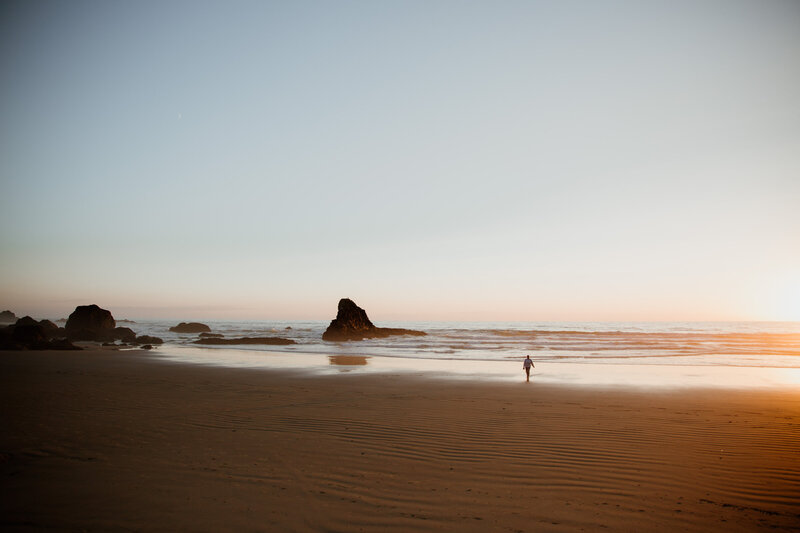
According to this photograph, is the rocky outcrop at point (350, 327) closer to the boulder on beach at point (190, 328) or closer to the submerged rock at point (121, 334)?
the submerged rock at point (121, 334)

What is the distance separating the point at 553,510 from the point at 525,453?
2368mm

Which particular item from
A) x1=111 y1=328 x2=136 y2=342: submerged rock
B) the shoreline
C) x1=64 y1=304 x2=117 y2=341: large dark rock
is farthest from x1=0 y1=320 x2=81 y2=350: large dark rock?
x1=64 y1=304 x2=117 y2=341: large dark rock

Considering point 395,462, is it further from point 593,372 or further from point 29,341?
point 29,341

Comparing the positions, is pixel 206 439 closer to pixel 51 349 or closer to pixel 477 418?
pixel 477 418

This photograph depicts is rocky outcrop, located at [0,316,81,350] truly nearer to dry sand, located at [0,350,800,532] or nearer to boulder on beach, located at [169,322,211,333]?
dry sand, located at [0,350,800,532]

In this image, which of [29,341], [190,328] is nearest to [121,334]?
[29,341]

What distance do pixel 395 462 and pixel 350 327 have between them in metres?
48.5

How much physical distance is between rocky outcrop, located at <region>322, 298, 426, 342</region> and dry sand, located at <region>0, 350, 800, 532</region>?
39821 mm

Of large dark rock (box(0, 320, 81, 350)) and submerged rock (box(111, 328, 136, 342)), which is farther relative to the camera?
submerged rock (box(111, 328, 136, 342))

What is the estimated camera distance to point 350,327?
54.9m

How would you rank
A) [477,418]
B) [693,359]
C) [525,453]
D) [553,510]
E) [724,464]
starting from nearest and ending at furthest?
[553,510] → [724,464] → [525,453] → [477,418] → [693,359]

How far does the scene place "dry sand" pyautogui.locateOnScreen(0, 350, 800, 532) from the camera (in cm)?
512

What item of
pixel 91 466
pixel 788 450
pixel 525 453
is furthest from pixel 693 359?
pixel 91 466

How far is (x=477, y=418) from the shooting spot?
1055 cm
